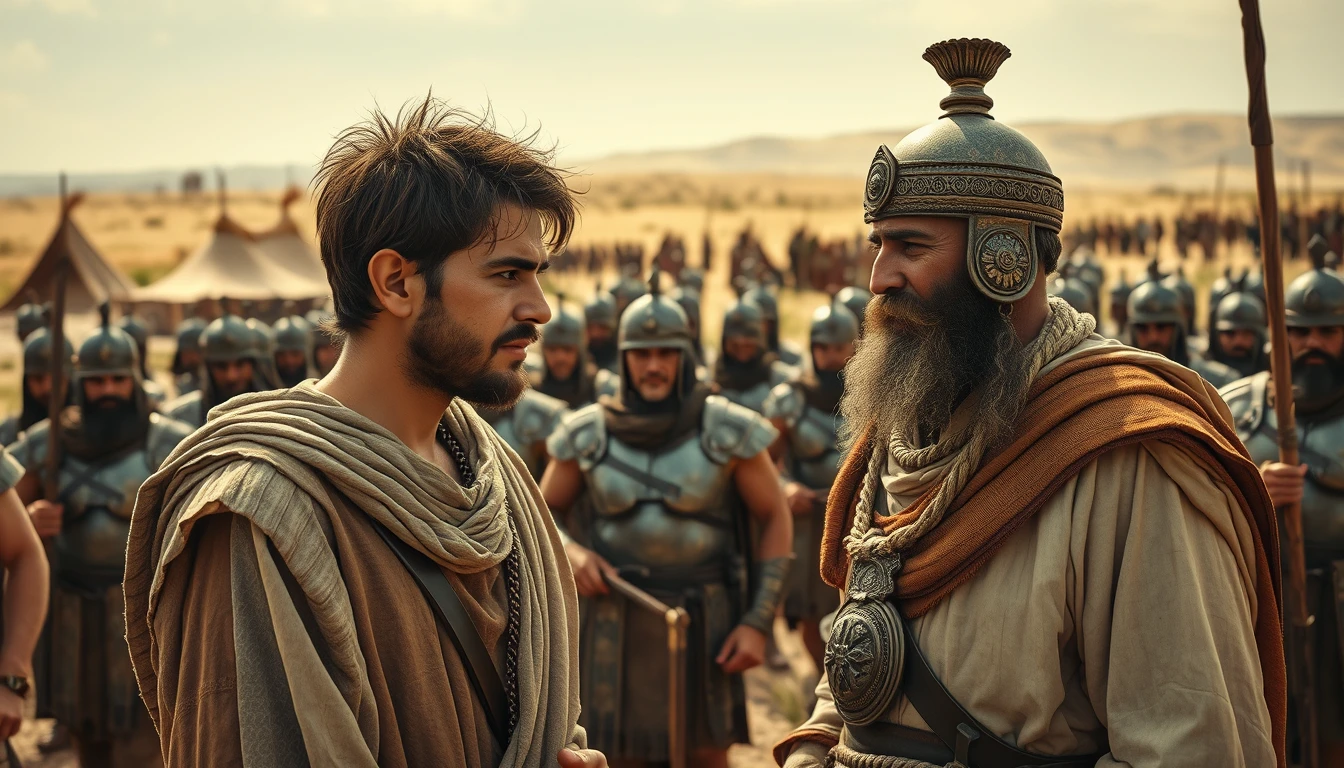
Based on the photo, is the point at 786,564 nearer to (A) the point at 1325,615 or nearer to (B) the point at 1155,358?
(A) the point at 1325,615

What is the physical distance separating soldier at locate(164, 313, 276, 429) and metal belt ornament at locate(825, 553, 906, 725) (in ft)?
18.8

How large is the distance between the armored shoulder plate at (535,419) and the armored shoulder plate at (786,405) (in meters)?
1.49

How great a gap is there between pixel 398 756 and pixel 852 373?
1442 mm

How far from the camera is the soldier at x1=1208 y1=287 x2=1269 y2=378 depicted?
323 inches

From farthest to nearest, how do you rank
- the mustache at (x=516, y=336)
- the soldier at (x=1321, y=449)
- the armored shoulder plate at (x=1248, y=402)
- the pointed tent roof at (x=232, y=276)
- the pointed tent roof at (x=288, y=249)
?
the pointed tent roof at (x=288, y=249) < the pointed tent roof at (x=232, y=276) < the armored shoulder plate at (x=1248, y=402) < the soldier at (x=1321, y=449) < the mustache at (x=516, y=336)

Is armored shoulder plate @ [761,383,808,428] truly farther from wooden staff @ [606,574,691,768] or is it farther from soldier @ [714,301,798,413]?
wooden staff @ [606,574,691,768]

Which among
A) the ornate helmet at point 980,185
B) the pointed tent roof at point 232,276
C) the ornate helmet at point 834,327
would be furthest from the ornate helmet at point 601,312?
the pointed tent roof at point 232,276

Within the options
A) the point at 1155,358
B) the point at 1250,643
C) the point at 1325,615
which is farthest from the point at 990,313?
the point at 1325,615

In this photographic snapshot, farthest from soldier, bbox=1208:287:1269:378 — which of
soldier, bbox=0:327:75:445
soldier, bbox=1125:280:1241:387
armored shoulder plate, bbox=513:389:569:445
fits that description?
soldier, bbox=0:327:75:445

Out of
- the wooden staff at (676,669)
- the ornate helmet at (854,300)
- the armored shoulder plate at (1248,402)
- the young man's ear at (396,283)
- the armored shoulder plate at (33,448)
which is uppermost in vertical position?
the young man's ear at (396,283)

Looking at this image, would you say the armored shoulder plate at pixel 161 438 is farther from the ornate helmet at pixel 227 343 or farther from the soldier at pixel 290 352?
the soldier at pixel 290 352

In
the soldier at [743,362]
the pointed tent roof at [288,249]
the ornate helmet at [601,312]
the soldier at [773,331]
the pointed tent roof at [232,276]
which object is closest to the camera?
the soldier at [743,362]

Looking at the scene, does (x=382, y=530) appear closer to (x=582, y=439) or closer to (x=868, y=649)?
(x=868, y=649)

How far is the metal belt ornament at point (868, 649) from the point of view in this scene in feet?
8.86
